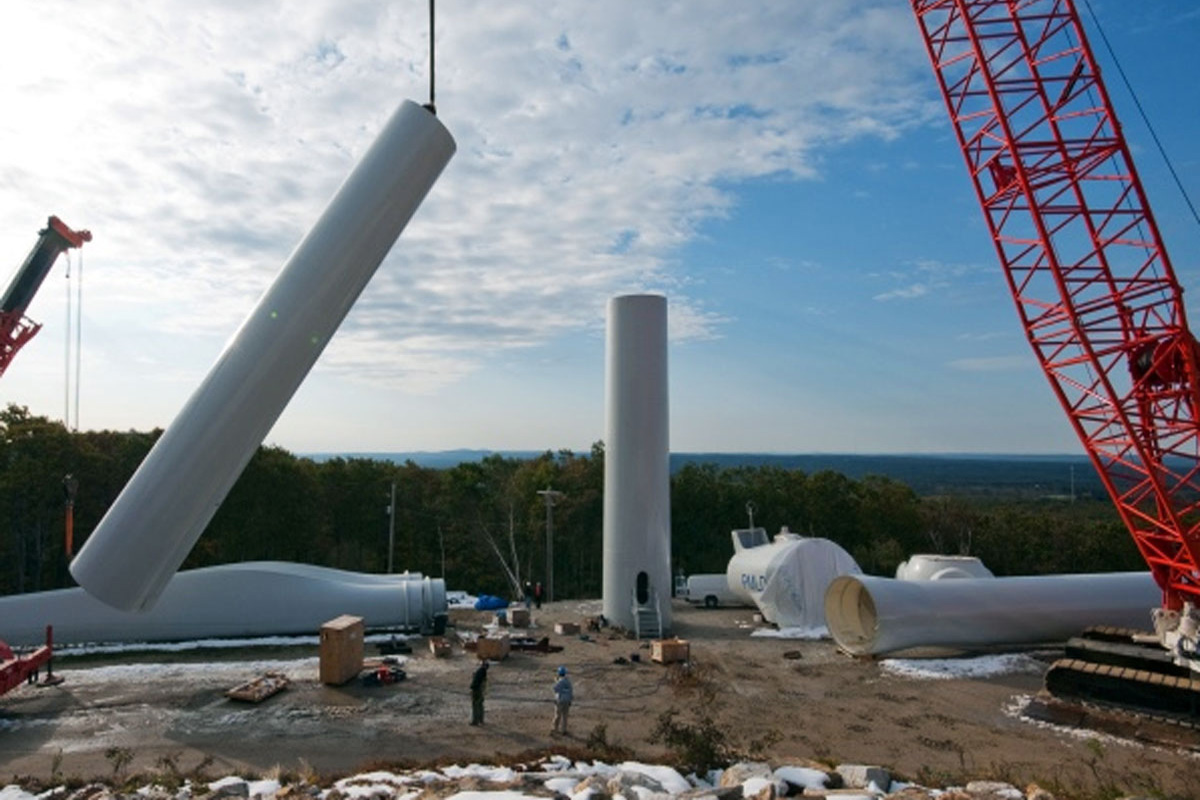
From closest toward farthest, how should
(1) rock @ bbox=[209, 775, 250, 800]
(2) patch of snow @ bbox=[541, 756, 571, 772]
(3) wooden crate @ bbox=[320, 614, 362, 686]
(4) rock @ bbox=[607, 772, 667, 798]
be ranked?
1. (4) rock @ bbox=[607, 772, 667, 798]
2. (1) rock @ bbox=[209, 775, 250, 800]
3. (2) patch of snow @ bbox=[541, 756, 571, 772]
4. (3) wooden crate @ bbox=[320, 614, 362, 686]

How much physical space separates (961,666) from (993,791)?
9052mm

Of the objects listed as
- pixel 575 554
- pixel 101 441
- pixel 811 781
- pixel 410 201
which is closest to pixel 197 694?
pixel 410 201

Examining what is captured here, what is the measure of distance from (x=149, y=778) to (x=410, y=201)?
7.99 m

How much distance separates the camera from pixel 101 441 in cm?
3086

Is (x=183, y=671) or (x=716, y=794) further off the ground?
(x=716, y=794)

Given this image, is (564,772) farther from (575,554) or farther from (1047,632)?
(575,554)

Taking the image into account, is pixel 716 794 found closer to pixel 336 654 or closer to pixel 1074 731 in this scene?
pixel 1074 731

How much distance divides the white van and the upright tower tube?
19.1 meters

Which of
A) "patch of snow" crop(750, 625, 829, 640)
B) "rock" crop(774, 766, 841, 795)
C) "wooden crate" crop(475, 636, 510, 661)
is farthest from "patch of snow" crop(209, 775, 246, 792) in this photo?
"patch of snow" crop(750, 625, 829, 640)

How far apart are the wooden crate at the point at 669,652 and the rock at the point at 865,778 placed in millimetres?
7999

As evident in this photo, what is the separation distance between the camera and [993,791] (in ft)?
29.2

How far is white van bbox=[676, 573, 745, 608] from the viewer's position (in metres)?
26.3

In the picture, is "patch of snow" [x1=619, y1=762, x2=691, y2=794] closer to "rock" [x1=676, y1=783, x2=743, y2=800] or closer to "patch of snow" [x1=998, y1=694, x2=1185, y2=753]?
"rock" [x1=676, y1=783, x2=743, y2=800]

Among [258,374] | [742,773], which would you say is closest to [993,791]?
[742,773]
